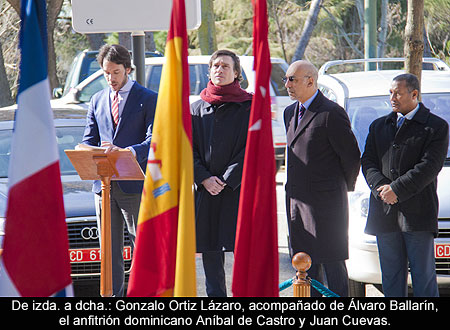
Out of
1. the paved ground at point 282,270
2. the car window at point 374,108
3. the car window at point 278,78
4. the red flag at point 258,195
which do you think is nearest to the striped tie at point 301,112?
the car window at point 374,108

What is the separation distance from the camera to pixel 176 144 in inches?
116

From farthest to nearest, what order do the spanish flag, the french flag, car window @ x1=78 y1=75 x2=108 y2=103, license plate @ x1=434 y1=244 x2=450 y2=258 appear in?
1. car window @ x1=78 y1=75 x2=108 y2=103
2. license plate @ x1=434 y1=244 x2=450 y2=258
3. the spanish flag
4. the french flag

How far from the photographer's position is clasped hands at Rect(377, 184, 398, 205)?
485cm

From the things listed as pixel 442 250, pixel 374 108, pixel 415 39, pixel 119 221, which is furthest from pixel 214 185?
pixel 415 39

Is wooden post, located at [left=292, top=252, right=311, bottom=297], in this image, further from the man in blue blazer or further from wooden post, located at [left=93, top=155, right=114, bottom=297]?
the man in blue blazer

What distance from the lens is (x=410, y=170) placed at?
4.81m

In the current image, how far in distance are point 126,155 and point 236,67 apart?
38.1 inches

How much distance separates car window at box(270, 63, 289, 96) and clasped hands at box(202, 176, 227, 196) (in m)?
9.54

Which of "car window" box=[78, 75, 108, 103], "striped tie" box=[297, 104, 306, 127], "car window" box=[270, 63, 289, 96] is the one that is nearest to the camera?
"striped tie" box=[297, 104, 306, 127]

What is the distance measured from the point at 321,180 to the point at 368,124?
6.56ft

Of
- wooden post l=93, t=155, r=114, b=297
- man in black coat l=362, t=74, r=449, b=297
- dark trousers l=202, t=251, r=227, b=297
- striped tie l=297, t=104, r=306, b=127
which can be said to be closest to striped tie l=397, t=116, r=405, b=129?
man in black coat l=362, t=74, r=449, b=297

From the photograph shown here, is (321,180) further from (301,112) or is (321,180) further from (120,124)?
(120,124)
